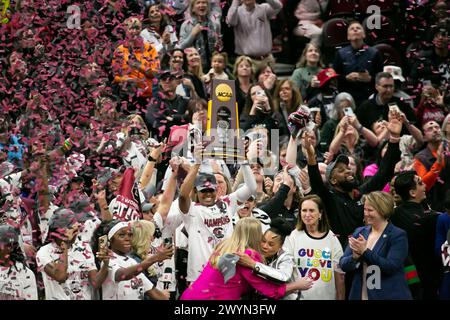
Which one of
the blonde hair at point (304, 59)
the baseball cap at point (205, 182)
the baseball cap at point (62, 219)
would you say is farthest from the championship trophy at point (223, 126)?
the blonde hair at point (304, 59)

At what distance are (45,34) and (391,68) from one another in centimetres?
407

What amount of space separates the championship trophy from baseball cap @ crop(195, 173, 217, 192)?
19.0 inches

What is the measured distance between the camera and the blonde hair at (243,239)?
11789 millimetres

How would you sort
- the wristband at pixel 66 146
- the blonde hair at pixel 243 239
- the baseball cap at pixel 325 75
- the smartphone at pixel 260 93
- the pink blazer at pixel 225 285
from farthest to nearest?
the baseball cap at pixel 325 75 < the smartphone at pixel 260 93 < the wristband at pixel 66 146 < the blonde hair at pixel 243 239 < the pink blazer at pixel 225 285

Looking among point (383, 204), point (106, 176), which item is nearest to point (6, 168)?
point (106, 176)

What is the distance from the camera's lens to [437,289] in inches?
512

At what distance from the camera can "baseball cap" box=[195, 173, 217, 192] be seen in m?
12.9

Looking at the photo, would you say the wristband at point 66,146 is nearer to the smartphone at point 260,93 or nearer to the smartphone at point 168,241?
the smartphone at point 168,241

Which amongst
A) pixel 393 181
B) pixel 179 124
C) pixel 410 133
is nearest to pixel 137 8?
pixel 179 124

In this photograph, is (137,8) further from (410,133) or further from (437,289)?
(437,289)

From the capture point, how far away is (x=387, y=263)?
12.3 m

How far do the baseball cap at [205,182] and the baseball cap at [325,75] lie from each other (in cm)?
429

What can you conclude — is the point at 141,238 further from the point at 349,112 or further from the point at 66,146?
the point at 349,112

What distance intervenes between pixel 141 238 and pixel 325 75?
5.21 m
